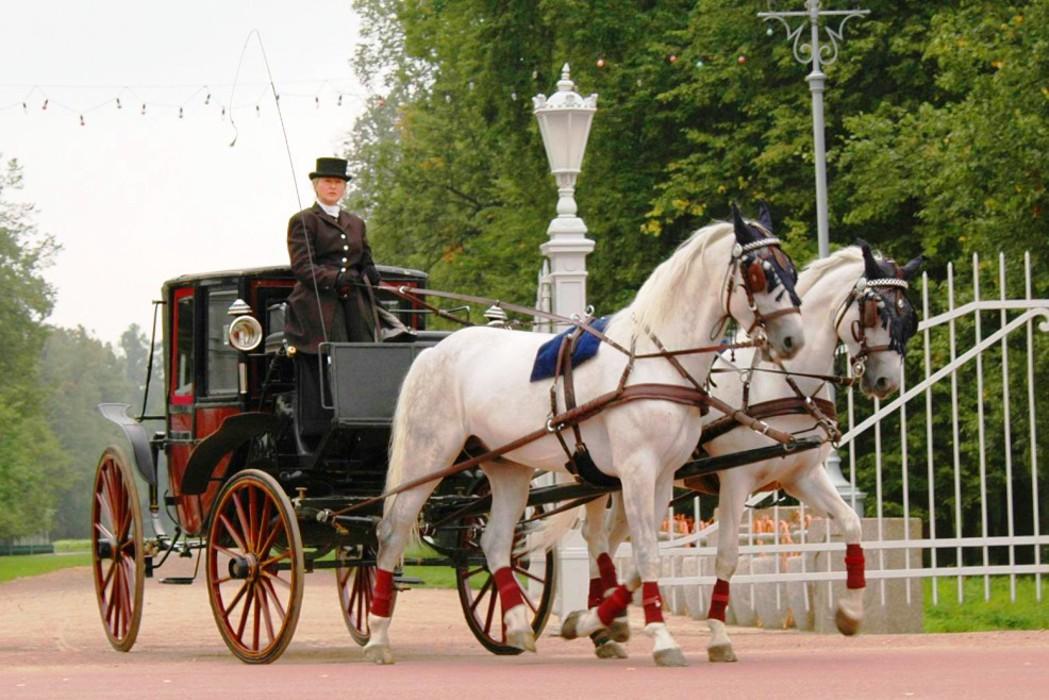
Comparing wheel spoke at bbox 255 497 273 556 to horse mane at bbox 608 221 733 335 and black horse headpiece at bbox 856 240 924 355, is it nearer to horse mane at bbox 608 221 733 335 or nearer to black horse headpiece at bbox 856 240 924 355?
horse mane at bbox 608 221 733 335

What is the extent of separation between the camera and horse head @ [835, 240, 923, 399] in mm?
12102

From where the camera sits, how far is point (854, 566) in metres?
12.1

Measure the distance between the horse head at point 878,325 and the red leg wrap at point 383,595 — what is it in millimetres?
2822

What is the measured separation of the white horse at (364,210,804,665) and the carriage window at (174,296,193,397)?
212 centimetres

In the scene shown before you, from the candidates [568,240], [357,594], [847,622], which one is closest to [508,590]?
[847,622]

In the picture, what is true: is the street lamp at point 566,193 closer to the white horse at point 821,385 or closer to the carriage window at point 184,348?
the carriage window at point 184,348

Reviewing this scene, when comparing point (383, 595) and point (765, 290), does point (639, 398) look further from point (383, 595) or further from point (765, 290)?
point (383, 595)

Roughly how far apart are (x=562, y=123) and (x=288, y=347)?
150 inches

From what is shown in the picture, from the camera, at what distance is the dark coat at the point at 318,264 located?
1278cm

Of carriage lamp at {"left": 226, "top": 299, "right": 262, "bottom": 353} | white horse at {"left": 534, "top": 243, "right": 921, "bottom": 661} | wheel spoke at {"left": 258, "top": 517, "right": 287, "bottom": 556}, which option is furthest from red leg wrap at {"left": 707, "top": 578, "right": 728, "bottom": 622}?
carriage lamp at {"left": 226, "top": 299, "right": 262, "bottom": 353}

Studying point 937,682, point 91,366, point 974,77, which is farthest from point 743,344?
point 91,366

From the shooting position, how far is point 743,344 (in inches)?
449

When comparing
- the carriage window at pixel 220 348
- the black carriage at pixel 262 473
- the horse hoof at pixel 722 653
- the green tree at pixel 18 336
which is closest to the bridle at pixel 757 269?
the horse hoof at pixel 722 653

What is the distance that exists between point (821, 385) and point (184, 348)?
4256 millimetres
